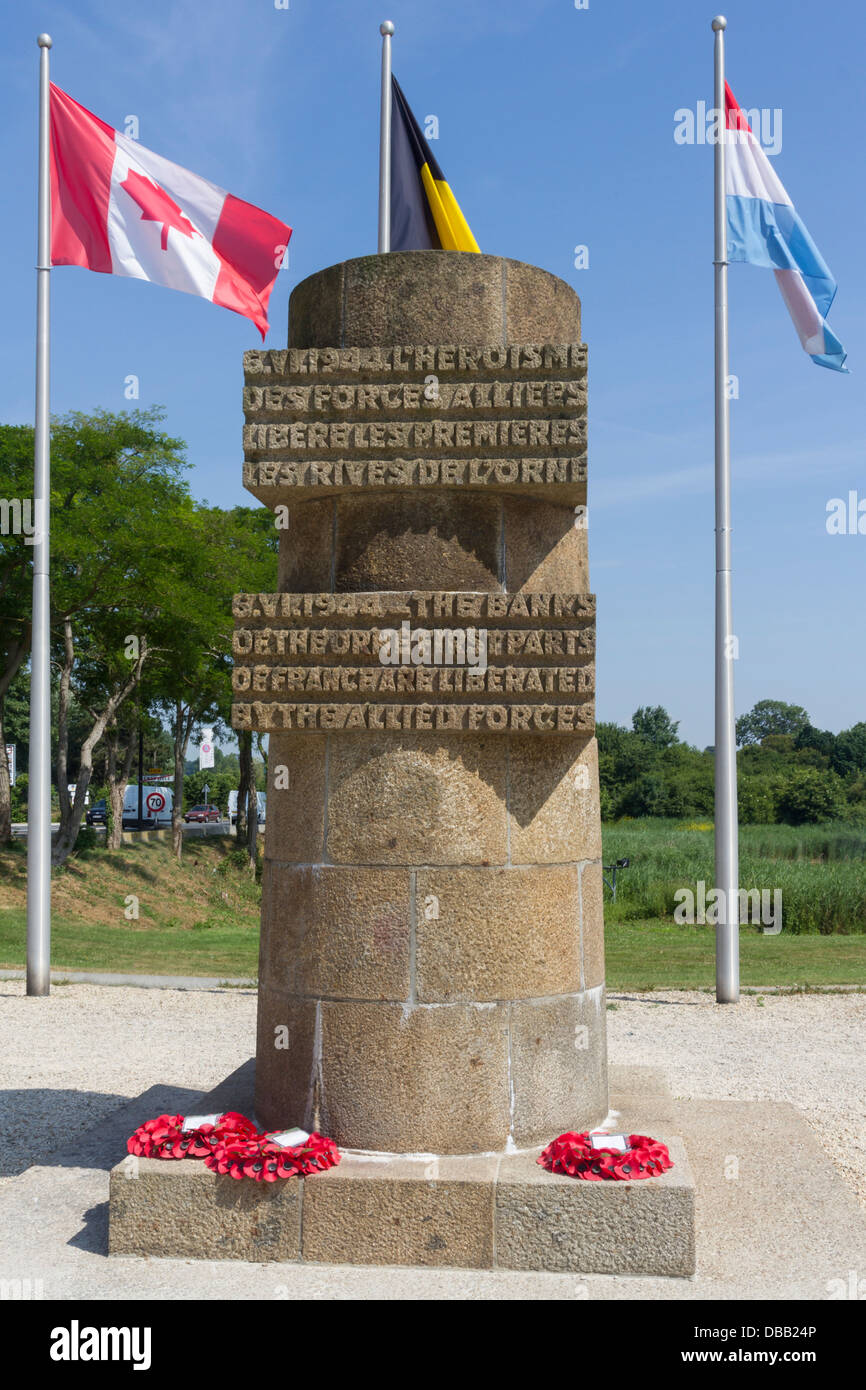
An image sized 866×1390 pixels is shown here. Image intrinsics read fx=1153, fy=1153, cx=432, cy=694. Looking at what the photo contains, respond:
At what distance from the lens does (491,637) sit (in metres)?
5.84

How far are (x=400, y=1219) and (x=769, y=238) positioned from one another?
12.0m

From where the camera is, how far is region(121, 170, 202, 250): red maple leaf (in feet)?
38.7

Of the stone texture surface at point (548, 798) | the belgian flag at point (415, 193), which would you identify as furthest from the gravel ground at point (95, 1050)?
the belgian flag at point (415, 193)

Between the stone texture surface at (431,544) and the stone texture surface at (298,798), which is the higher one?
the stone texture surface at (431,544)

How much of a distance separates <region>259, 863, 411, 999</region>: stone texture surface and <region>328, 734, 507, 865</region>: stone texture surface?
0.13 m

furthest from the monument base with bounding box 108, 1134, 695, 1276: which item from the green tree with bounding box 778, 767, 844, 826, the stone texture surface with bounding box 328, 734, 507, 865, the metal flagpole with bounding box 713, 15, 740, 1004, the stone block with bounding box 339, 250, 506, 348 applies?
the green tree with bounding box 778, 767, 844, 826

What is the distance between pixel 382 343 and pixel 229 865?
34602 millimetres

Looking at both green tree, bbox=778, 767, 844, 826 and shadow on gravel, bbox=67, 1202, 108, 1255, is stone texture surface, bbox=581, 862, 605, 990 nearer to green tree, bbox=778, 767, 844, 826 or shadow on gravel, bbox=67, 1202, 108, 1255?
shadow on gravel, bbox=67, 1202, 108, 1255

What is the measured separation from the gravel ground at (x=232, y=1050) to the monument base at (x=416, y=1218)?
6.73 feet

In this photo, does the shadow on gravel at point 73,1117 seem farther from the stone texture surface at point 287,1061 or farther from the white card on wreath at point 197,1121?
the stone texture surface at point 287,1061

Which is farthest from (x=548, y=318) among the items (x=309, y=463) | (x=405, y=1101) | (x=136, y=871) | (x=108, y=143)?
(x=136, y=871)

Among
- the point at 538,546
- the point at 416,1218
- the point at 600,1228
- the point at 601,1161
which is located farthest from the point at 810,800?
the point at 416,1218

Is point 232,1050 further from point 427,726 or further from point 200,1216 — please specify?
A: point 427,726

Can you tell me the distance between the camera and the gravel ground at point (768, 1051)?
27.7 ft
